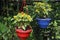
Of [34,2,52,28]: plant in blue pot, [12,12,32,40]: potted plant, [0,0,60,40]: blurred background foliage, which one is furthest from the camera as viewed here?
[0,0,60,40]: blurred background foliage

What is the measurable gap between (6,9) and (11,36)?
1.10 metres

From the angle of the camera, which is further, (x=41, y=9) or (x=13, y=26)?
(x=13, y=26)

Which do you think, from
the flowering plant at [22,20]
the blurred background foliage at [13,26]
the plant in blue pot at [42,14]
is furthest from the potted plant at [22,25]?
the blurred background foliage at [13,26]

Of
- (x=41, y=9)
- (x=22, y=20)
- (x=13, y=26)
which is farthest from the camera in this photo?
(x=13, y=26)

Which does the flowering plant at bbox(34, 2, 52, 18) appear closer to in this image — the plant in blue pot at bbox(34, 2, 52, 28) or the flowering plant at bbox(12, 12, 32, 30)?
the plant in blue pot at bbox(34, 2, 52, 28)

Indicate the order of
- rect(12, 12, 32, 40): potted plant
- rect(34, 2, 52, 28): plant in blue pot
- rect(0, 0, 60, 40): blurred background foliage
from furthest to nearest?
rect(0, 0, 60, 40): blurred background foliage, rect(34, 2, 52, 28): plant in blue pot, rect(12, 12, 32, 40): potted plant

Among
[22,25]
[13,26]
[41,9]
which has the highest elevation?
[41,9]

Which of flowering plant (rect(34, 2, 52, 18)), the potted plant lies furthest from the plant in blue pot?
the potted plant

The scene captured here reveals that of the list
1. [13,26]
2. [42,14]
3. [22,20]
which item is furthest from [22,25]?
[13,26]

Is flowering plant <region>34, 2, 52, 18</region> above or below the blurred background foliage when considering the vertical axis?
above

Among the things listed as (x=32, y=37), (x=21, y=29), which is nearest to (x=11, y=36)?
(x=32, y=37)

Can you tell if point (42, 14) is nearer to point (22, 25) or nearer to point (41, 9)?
point (41, 9)

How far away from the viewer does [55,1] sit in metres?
5.15

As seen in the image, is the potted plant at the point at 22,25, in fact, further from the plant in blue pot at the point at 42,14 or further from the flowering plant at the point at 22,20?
the plant in blue pot at the point at 42,14
